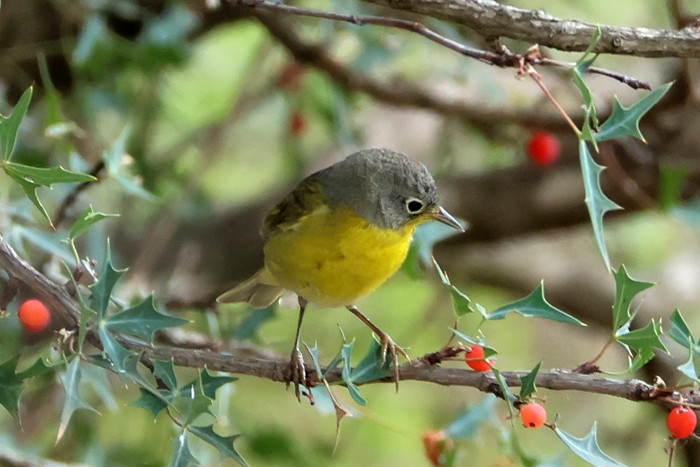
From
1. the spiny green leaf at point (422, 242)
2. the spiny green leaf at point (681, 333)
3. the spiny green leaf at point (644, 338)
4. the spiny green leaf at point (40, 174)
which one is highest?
the spiny green leaf at point (40, 174)

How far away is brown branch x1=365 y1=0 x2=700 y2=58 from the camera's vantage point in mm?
1884

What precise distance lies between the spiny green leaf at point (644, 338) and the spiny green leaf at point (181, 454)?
2.82 feet

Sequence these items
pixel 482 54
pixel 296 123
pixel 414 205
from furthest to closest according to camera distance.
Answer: pixel 296 123, pixel 414 205, pixel 482 54

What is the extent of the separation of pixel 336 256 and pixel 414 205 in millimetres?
298

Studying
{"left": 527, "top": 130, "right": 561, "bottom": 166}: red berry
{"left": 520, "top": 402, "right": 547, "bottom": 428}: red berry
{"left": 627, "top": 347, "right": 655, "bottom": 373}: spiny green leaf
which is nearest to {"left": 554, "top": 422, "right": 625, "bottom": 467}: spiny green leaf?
{"left": 520, "top": 402, "right": 547, "bottom": 428}: red berry

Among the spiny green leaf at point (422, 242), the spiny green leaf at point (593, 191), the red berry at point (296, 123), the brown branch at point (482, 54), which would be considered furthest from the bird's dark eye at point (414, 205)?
the red berry at point (296, 123)

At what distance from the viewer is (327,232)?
2.76 m

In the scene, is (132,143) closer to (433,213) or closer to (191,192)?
(191,192)

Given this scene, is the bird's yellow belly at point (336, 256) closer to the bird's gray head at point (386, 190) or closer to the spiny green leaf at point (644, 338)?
the bird's gray head at point (386, 190)

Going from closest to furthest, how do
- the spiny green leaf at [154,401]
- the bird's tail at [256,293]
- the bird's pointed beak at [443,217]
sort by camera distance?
1. the spiny green leaf at [154,401]
2. the bird's pointed beak at [443,217]
3. the bird's tail at [256,293]

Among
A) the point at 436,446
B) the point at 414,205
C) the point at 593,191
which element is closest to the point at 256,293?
the point at 414,205

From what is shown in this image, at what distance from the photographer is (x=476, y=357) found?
5.84 ft

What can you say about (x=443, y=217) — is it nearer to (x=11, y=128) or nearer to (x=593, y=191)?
(x=593, y=191)

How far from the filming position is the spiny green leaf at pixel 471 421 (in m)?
2.71
